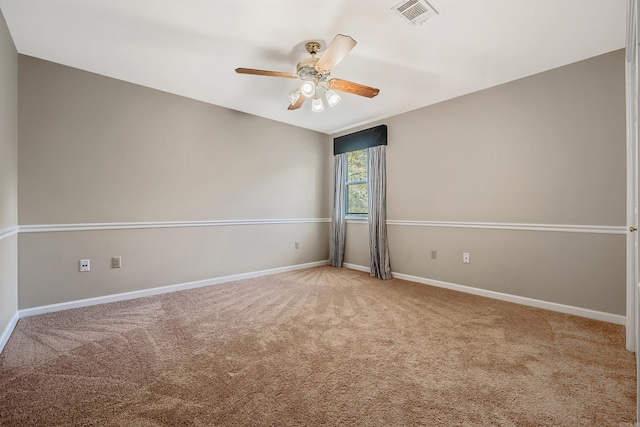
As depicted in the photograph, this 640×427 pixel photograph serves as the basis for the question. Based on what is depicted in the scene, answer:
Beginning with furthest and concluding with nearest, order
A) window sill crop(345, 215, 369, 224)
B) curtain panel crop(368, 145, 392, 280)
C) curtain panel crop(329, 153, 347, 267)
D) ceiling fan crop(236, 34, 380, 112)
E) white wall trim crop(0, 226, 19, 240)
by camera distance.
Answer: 1. curtain panel crop(329, 153, 347, 267)
2. window sill crop(345, 215, 369, 224)
3. curtain panel crop(368, 145, 392, 280)
4. ceiling fan crop(236, 34, 380, 112)
5. white wall trim crop(0, 226, 19, 240)

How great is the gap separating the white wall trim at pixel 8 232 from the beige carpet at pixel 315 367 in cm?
76

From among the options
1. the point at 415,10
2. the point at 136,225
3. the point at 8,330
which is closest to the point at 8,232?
the point at 8,330

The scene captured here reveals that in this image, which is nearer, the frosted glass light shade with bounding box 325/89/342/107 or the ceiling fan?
the ceiling fan

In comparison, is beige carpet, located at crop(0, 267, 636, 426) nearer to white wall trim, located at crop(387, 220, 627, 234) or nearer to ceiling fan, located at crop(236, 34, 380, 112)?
white wall trim, located at crop(387, 220, 627, 234)

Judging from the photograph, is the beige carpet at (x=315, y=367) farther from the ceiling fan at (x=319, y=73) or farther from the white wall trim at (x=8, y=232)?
the ceiling fan at (x=319, y=73)

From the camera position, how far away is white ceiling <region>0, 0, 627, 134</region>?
1940mm

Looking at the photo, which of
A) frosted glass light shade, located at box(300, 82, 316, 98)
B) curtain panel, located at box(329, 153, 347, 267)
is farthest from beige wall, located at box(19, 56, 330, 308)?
frosted glass light shade, located at box(300, 82, 316, 98)

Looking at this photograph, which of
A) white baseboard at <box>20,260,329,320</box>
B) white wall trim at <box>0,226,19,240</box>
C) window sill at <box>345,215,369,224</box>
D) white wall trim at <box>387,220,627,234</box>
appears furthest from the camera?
window sill at <box>345,215,369,224</box>

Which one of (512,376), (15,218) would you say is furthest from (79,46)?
(512,376)

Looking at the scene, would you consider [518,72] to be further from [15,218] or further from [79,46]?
[15,218]

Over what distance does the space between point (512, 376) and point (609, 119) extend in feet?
7.88

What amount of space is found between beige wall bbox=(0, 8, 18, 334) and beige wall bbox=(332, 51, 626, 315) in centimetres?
394

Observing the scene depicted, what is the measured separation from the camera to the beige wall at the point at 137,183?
8.51 ft

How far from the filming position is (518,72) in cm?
282
